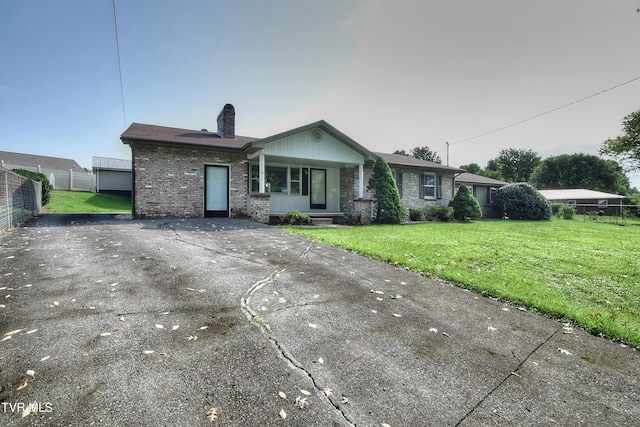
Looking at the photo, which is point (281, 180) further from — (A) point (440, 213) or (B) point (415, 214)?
(A) point (440, 213)

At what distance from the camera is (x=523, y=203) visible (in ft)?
65.3

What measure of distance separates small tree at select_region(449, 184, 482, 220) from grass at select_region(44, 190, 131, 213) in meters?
22.2

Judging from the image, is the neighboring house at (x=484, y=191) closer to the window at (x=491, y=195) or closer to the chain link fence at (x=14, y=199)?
the window at (x=491, y=195)

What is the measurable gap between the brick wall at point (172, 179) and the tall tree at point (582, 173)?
6655 centimetres

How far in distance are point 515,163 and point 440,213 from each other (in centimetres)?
6525

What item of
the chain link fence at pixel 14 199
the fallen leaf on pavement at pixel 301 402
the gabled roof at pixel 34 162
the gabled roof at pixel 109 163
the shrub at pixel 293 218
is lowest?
the fallen leaf on pavement at pixel 301 402

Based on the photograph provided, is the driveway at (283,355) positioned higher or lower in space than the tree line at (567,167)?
lower

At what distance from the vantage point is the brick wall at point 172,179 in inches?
451

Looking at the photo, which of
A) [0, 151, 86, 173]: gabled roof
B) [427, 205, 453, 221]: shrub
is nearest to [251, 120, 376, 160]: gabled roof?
[427, 205, 453, 221]: shrub

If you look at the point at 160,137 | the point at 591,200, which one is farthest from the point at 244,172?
the point at 591,200

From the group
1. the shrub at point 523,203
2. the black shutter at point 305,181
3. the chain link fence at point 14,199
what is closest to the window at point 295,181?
the black shutter at point 305,181

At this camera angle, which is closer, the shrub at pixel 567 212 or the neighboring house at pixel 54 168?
the shrub at pixel 567 212

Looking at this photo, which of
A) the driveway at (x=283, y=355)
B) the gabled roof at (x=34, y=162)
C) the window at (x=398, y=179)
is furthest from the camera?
the gabled roof at (x=34, y=162)

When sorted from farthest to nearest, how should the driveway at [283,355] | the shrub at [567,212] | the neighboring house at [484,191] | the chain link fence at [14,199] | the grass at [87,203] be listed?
the shrub at [567,212]
the neighboring house at [484,191]
the grass at [87,203]
the chain link fence at [14,199]
the driveway at [283,355]
